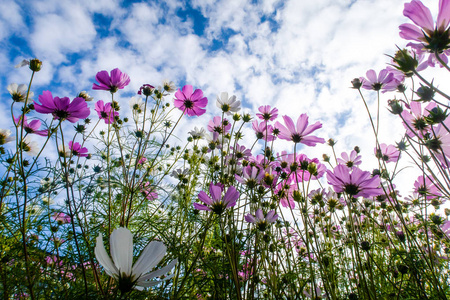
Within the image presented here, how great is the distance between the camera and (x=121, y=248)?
393 millimetres

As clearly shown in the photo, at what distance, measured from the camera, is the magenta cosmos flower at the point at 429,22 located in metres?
0.55

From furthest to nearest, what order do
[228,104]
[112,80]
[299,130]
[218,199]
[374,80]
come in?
1. [228,104]
2. [374,80]
3. [299,130]
4. [112,80]
5. [218,199]

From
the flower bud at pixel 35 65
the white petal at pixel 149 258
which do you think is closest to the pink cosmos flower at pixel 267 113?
the flower bud at pixel 35 65

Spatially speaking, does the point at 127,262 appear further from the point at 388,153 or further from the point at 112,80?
the point at 388,153

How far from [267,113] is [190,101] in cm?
53

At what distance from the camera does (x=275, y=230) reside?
4.09 feet

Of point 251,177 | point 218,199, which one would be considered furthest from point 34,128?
point 251,177

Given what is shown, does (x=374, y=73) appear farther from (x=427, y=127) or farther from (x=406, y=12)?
(x=406, y=12)

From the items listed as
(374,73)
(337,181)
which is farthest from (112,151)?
(374,73)

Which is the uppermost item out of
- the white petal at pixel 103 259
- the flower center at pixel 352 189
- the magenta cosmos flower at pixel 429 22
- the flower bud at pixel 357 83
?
the flower bud at pixel 357 83

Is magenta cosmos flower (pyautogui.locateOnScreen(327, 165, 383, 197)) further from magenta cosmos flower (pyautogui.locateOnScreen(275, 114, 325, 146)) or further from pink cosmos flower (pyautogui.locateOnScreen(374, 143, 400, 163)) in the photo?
pink cosmos flower (pyautogui.locateOnScreen(374, 143, 400, 163))

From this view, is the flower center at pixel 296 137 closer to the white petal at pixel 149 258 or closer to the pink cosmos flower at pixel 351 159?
the pink cosmos flower at pixel 351 159

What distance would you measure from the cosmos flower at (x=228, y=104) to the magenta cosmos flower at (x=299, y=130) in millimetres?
398

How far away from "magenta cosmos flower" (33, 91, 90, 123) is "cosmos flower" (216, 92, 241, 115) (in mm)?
792
